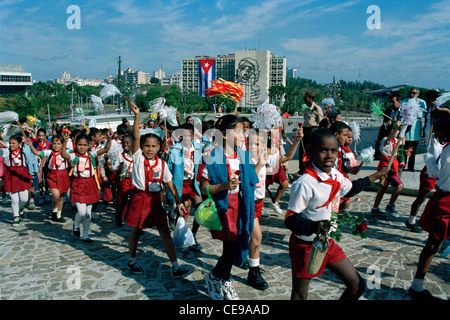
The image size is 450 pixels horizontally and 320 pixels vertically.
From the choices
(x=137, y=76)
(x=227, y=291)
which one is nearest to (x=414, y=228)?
(x=227, y=291)

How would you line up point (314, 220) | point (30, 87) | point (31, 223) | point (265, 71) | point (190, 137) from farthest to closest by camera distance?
point (265, 71) < point (30, 87) < point (31, 223) < point (190, 137) < point (314, 220)

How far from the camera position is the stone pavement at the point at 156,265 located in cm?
418

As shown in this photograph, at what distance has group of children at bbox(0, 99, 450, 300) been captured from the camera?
2.94m

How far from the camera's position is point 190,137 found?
20.3 ft

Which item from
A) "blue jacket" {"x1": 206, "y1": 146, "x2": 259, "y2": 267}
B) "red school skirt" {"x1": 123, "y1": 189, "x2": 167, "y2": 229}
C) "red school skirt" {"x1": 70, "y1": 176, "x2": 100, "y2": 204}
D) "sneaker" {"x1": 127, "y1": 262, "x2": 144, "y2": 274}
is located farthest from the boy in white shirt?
"red school skirt" {"x1": 70, "y1": 176, "x2": 100, "y2": 204}

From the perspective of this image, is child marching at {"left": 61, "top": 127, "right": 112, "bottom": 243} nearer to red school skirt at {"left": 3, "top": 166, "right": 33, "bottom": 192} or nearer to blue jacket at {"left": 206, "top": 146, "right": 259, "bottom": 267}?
red school skirt at {"left": 3, "top": 166, "right": 33, "bottom": 192}

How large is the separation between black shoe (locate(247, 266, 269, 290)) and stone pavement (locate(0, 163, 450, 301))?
0.21ft

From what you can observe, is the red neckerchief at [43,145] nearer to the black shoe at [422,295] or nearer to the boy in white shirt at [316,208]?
the boy in white shirt at [316,208]

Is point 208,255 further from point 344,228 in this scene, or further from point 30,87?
point 30,87

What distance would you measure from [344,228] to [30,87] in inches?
4294

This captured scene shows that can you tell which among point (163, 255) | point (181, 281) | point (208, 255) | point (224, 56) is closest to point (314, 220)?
point (181, 281)

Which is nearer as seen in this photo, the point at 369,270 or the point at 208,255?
the point at 369,270

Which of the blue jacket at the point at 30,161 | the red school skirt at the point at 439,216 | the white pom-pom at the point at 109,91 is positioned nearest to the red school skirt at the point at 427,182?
the red school skirt at the point at 439,216

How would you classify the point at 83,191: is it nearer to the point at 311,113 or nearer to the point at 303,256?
the point at 303,256
